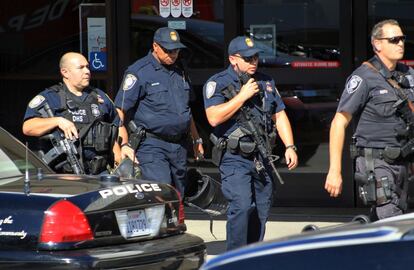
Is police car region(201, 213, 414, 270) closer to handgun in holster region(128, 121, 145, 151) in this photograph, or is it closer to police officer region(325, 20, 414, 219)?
police officer region(325, 20, 414, 219)

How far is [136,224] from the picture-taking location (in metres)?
5.51

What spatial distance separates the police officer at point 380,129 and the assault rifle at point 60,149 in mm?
1885

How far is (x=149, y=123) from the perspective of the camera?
23.7ft

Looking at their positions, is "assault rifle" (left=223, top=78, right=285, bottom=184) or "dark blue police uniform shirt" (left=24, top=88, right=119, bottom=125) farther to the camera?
"dark blue police uniform shirt" (left=24, top=88, right=119, bottom=125)

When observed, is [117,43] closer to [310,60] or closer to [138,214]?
[310,60]

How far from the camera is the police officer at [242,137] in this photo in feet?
21.6

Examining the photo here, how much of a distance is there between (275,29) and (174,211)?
3.98 m

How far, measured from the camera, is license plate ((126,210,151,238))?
5.45 meters

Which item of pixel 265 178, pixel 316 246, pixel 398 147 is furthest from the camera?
pixel 265 178

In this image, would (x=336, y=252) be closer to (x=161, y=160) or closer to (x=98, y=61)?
(x=161, y=160)

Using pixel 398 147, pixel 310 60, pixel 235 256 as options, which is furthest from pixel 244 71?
pixel 235 256

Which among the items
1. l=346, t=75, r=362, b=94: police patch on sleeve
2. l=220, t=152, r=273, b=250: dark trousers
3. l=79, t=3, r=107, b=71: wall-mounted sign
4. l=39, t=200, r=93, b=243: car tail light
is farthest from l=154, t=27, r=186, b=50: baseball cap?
l=79, t=3, r=107, b=71: wall-mounted sign

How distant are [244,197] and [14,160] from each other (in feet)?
5.73

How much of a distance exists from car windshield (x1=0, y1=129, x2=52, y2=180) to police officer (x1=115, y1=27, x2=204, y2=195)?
1229 mm
